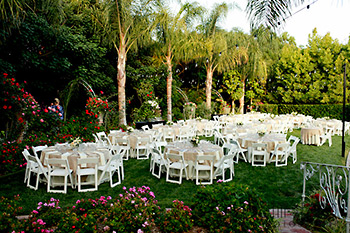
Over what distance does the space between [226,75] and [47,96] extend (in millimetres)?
16212

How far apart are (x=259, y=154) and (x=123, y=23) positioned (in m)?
8.65

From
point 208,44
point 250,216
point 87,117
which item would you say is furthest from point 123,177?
point 208,44

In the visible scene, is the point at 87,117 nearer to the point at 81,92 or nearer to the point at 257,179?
the point at 81,92

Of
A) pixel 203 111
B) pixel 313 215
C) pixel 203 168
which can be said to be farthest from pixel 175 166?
pixel 203 111

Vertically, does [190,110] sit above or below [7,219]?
above

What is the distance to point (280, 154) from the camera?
8.16m

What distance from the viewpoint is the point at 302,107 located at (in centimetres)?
2247

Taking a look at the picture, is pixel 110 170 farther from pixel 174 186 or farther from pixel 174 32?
pixel 174 32

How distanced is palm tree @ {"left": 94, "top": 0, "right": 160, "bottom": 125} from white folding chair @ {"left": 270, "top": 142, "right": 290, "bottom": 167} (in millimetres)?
7354

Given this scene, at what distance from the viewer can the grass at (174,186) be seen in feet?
17.1

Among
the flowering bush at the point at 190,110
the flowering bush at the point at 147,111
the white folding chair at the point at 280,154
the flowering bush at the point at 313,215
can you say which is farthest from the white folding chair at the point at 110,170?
the flowering bush at the point at 190,110

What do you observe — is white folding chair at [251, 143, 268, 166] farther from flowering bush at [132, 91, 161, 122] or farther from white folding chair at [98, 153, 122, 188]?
flowering bush at [132, 91, 161, 122]

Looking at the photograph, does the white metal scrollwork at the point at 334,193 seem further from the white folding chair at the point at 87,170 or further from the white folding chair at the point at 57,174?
the white folding chair at the point at 57,174

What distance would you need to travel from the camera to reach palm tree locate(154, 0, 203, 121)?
1490 cm
